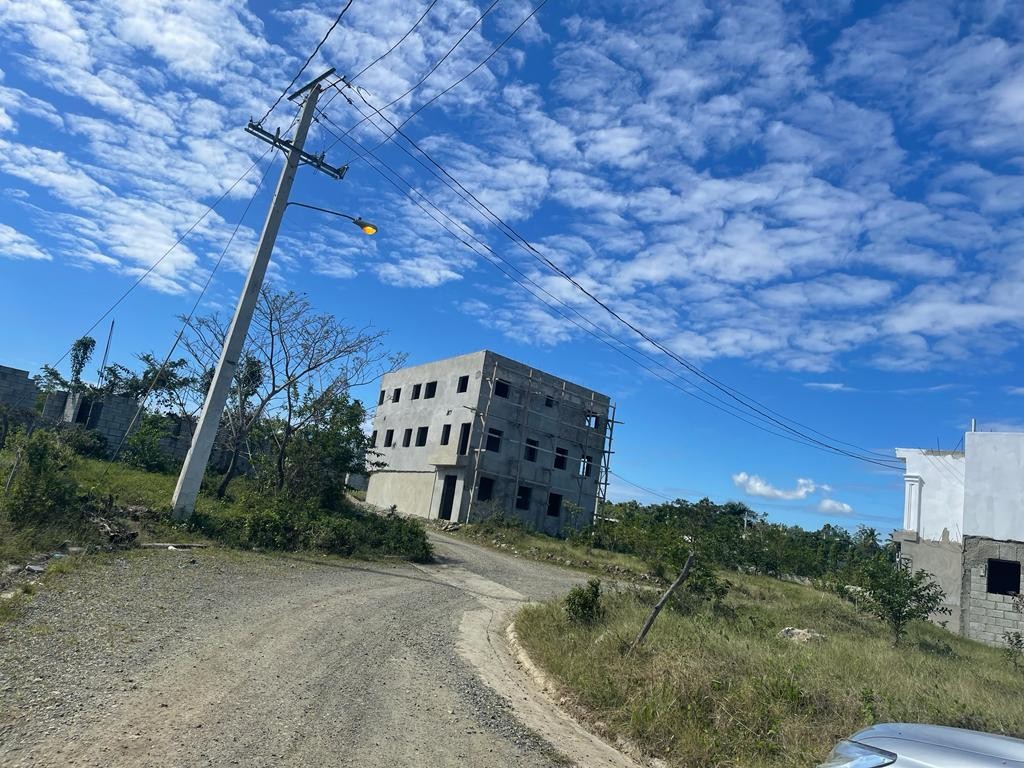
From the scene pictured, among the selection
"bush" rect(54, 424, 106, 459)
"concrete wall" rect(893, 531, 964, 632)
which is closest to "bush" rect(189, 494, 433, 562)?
"bush" rect(54, 424, 106, 459)

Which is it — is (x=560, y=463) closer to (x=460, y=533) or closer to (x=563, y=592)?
(x=460, y=533)

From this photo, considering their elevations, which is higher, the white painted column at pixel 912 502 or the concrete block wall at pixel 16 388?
the white painted column at pixel 912 502

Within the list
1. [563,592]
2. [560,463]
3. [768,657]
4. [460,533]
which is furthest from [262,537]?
[560,463]

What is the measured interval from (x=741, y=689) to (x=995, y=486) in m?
23.7

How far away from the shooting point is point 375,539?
17.0 metres

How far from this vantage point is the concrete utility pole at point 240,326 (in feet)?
48.5

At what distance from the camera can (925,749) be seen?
290 cm

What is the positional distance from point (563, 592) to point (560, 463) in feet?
65.9

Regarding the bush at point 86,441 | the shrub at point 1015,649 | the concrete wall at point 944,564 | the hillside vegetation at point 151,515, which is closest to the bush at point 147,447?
the hillside vegetation at point 151,515

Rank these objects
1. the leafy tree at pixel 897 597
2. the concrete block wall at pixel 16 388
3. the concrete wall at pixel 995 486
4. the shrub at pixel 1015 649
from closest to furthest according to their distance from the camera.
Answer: the shrub at pixel 1015 649 < the leafy tree at pixel 897 597 < the concrete wall at pixel 995 486 < the concrete block wall at pixel 16 388

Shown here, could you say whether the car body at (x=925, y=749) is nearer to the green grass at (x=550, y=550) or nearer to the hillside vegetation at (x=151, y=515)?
the hillside vegetation at (x=151, y=515)

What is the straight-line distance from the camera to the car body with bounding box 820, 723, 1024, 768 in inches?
106

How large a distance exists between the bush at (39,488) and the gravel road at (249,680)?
2037 mm

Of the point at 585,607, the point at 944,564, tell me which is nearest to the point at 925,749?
the point at 585,607
